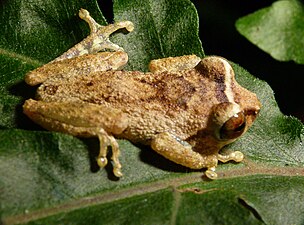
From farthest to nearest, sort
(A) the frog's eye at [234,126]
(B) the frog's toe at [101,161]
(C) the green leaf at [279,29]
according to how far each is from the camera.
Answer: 1. (C) the green leaf at [279,29]
2. (A) the frog's eye at [234,126]
3. (B) the frog's toe at [101,161]

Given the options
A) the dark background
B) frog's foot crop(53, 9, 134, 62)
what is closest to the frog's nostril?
frog's foot crop(53, 9, 134, 62)

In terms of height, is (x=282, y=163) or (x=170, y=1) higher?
(x=170, y=1)

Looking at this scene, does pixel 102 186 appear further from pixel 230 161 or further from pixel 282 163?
pixel 282 163

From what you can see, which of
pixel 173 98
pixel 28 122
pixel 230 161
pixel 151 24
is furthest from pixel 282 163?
pixel 28 122

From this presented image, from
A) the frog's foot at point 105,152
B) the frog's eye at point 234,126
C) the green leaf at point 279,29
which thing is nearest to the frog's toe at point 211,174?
the frog's eye at point 234,126

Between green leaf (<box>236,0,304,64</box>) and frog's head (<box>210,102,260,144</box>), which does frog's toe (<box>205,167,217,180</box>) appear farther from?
green leaf (<box>236,0,304,64</box>)

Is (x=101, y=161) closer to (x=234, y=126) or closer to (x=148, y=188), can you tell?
(x=148, y=188)

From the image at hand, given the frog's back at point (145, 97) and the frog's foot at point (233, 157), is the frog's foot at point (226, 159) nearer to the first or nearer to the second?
the frog's foot at point (233, 157)

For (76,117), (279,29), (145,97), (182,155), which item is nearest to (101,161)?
(76,117)
